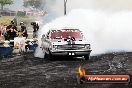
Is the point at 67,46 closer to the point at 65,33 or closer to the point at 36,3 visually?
the point at 65,33

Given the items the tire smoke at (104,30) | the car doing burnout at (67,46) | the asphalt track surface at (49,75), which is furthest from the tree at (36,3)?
the asphalt track surface at (49,75)

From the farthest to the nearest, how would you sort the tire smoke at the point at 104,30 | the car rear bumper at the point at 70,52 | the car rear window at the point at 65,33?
the tire smoke at the point at 104,30 < the car rear window at the point at 65,33 < the car rear bumper at the point at 70,52

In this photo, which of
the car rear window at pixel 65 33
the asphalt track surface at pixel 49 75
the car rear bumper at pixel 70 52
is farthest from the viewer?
the car rear window at pixel 65 33

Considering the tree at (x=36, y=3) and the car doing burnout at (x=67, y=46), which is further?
→ the tree at (x=36, y=3)

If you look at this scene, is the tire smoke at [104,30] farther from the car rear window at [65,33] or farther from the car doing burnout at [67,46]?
the car doing burnout at [67,46]

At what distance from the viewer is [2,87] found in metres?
11.6

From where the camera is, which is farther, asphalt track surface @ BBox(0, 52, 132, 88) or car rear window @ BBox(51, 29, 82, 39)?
car rear window @ BBox(51, 29, 82, 39)

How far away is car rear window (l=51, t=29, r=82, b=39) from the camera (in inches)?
831

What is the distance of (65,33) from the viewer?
21.3 metres

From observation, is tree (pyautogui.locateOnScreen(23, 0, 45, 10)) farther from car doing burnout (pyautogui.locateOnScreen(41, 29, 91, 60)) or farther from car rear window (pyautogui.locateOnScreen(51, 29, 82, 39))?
car doing burnout (pyautogui.locateOnScreen(41, 29, 91, 60))

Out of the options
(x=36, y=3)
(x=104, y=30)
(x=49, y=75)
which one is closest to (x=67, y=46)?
(x=49, y=75)

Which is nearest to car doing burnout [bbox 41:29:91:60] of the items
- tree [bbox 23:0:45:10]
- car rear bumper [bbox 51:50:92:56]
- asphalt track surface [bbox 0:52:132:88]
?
car rear bumper [bbox 51:50:92:56]

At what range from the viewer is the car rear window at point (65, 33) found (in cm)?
2110

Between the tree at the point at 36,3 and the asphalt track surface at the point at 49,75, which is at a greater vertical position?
the tree at the point at 36,3
